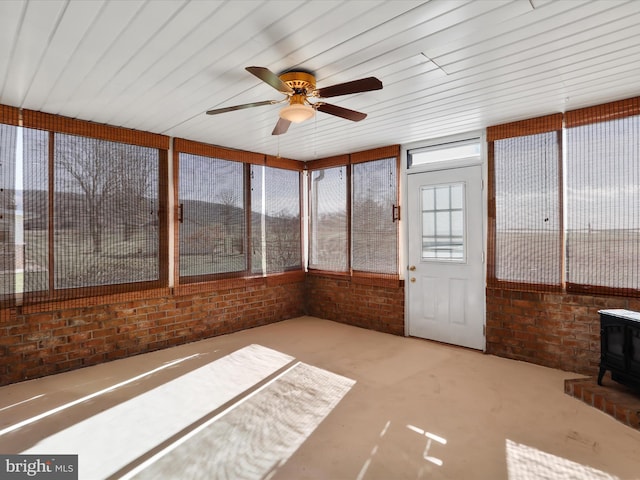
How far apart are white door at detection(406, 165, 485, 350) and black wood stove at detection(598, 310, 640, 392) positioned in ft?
3.98

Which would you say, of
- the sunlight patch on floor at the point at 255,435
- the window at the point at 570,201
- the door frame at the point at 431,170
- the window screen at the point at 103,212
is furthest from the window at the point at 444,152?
the window screen at the point at 103,212

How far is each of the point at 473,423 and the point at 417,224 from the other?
254 cm

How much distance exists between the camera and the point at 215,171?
14.9 feet

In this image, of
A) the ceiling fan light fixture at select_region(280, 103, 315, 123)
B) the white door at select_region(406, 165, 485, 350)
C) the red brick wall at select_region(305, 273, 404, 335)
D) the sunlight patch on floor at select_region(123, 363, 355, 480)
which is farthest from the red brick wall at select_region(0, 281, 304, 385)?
the ceiling fan light fixture at select_region(280, 103, 315, 123)

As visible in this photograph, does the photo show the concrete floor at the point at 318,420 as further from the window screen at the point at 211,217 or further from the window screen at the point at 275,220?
the window screen at the point at 275,220

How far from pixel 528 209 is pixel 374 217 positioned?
1.87m

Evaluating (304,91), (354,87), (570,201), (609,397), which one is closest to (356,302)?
(570,201)

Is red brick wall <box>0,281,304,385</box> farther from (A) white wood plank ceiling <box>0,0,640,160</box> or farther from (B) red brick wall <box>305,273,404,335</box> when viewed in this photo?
(A) white wood plank ceiling <box>0,0,640,160</box>

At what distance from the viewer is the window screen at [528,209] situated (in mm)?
3451

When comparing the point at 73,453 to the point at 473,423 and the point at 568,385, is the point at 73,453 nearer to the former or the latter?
the point at 473,423

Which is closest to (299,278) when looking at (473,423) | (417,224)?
(417,224)

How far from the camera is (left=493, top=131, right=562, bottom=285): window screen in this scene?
3451mm

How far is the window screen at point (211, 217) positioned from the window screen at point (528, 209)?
10.5 ft

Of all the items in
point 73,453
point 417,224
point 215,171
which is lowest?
point 73,453
